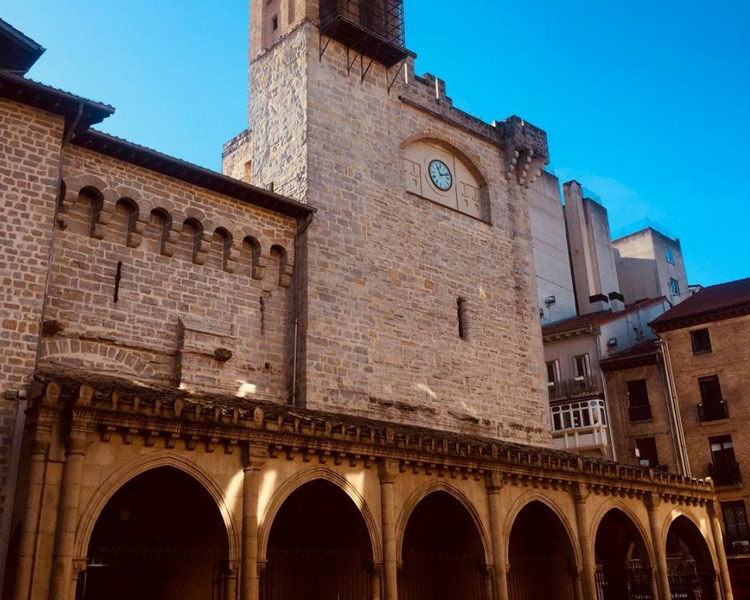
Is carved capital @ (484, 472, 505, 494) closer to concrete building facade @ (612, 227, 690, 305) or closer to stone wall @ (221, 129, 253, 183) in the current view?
stone wall @ (221, 129, 253, 183)

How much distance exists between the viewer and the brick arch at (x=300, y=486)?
1315 centimetres

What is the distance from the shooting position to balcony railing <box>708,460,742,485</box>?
96.8 feet

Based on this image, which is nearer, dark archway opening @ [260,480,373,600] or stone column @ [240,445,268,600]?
stone column @ [240,445,268,600]

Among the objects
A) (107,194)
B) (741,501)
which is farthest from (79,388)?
(741,501)

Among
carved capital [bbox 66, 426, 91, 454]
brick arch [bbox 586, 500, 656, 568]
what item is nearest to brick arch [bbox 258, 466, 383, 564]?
carved capital [bbox 66, 426, 91, 454]

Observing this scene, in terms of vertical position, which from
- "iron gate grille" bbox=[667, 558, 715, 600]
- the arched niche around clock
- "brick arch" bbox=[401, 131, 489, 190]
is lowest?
"iron gate grille" bbox=[667, 558, 715, 600]

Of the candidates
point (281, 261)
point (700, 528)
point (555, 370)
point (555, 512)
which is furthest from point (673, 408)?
point (281, 261)

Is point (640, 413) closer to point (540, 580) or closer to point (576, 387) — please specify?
point (576, 387)

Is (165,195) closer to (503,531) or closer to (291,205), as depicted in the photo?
(291,205)

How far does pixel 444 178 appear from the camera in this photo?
980 inches

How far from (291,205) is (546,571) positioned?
38.4 ft

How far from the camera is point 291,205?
19.7 m

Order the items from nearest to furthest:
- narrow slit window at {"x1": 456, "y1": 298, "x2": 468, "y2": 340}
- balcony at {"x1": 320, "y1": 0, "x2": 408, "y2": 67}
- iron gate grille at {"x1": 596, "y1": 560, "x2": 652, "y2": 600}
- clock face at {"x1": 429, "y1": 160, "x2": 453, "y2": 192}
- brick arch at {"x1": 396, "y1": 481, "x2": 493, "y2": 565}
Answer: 1. brick arch at {"x1": 396, "y1": 481, "x2": 493, "y2": 565}
2. iron gate grille at {"x1": 596, "y1": 560, "x2": 652, "y2": 600}
3. balcony at {"x1": 320, "y1": 0, "x2": 408, "y2": 67}
4. narrow slit window at {"x1": 456, "y1": 298, "x2": 468, "y2": 340}
5. clock face at {"x1": 429, "y1": 160, "x2": 453, "y2": 192}

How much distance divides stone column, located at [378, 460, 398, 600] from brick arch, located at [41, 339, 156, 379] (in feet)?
17.7
